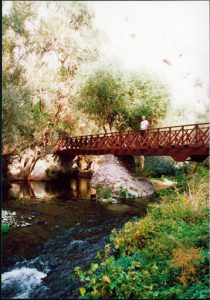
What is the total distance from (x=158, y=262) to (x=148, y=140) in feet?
40.3

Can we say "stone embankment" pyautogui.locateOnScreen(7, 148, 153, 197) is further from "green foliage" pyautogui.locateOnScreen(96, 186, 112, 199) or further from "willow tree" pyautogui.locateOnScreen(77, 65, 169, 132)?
"willow tree" pyautogui.locateOnScreen(77, 65, 169, 132)

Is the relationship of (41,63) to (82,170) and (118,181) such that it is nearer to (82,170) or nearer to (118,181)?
(118,181)

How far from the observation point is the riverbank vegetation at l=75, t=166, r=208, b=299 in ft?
23.1

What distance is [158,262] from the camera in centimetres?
823

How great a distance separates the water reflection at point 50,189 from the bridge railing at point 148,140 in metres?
2.80

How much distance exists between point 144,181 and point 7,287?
1476cm

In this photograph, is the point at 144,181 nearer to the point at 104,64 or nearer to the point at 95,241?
the point at 104,64

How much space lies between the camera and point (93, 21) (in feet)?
72.2

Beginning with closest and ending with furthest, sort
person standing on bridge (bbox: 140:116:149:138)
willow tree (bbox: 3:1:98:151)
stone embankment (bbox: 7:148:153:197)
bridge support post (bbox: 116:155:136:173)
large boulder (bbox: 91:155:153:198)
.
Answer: willow tree (bbox: 3:1:98:151), large boulder (bbox: 91:155:153:198), stone embankment (bbox: 7:148:153:197), person standing on bridge (bbox: 140:116:149:138), bridge support post (bbox: 116:155:136:173)

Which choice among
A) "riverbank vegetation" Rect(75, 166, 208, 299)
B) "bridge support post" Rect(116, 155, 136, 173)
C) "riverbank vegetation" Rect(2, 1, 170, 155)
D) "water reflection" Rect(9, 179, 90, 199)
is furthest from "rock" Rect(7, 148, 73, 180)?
"riverbank vegetation" Rect(75, 166, 208, 299)

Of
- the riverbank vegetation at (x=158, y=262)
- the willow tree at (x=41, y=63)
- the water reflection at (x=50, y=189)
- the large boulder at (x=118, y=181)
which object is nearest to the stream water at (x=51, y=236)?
the water reflection at (x=50, y=189)

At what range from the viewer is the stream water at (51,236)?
7770 mm

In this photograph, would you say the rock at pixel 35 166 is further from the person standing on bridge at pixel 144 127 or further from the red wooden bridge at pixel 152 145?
the person standing on bridge at pixel 144 127

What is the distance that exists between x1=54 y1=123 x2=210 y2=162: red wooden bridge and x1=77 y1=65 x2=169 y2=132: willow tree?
230 cm
